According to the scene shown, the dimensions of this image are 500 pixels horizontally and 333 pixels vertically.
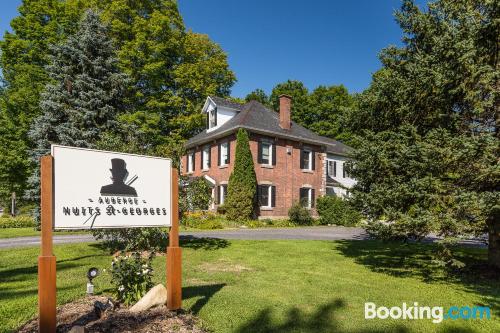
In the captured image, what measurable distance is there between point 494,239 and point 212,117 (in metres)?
22.5

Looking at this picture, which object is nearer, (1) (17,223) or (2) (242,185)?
(2) (242,185)

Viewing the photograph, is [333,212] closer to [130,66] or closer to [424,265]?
[424,265]

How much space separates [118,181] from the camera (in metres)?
5.10

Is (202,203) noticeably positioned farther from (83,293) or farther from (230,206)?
(230,206)

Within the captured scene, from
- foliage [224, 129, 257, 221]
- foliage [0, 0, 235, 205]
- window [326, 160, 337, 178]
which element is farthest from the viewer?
window [326, 160, 337, 178]

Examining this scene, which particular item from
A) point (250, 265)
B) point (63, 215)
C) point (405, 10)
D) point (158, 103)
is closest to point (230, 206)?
point (158, 103)

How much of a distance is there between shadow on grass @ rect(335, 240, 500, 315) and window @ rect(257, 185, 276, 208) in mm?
11048

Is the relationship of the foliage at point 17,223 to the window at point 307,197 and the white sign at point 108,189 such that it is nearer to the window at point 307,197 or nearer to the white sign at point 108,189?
the window at point 307,197

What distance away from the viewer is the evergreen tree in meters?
12.8

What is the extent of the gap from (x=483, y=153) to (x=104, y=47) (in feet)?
43.6

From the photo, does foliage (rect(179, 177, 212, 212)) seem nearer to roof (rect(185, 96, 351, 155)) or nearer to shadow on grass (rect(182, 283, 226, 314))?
shadow on grass (rect(182, 283, 226, 314))

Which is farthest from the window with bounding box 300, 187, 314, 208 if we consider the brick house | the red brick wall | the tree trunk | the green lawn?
the tree trunk

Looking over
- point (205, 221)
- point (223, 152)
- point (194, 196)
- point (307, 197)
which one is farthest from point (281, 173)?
point (194, 196)

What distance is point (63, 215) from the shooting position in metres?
4.45
